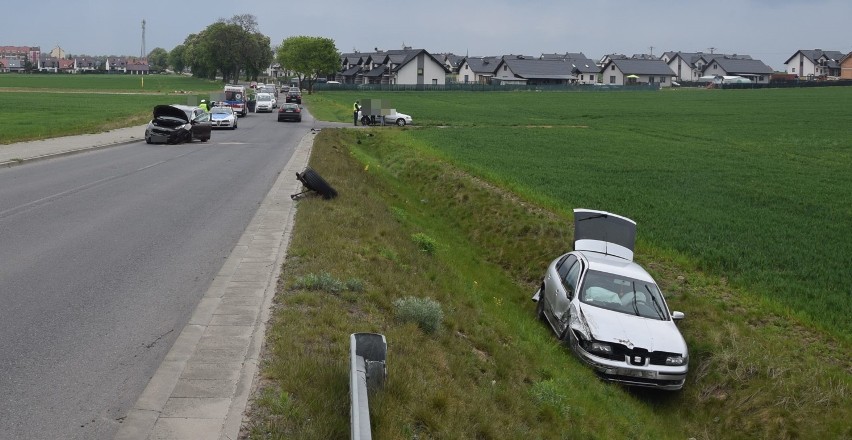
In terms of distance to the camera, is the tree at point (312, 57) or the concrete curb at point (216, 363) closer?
the concrete curb at point (216, 363)

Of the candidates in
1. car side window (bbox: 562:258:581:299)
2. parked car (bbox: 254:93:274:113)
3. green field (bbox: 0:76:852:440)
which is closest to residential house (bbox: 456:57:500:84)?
parked car (bbox: 254:93:274:113)

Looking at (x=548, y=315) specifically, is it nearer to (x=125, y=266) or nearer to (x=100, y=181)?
(x=125, y=266)

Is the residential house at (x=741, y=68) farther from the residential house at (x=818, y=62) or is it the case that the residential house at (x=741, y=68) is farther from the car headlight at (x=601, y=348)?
the car headlight at (x=601, y=348)

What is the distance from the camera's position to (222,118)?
4603 cm

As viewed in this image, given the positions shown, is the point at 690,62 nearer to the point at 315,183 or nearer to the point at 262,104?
the point at 262,104

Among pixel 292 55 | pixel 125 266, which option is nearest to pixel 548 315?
pixel 125 266

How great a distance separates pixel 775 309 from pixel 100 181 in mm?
15796

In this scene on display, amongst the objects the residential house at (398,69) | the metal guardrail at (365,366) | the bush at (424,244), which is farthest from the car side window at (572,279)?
the residential house at (398,69)

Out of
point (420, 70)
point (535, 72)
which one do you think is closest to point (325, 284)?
point (420, 70)

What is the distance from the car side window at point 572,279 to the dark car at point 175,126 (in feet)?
83.2

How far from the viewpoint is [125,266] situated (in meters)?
11.0

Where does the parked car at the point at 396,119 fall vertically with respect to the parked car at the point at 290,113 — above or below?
below

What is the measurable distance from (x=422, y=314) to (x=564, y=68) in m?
139

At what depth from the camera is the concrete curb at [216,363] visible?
227 inches
